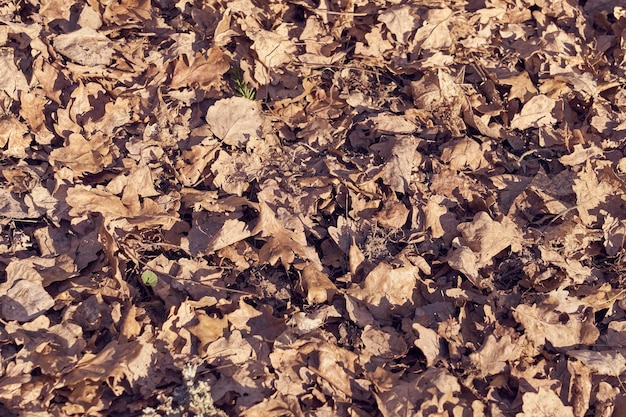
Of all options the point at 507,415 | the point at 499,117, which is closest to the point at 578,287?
the point at 507,415

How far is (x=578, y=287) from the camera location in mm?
2891

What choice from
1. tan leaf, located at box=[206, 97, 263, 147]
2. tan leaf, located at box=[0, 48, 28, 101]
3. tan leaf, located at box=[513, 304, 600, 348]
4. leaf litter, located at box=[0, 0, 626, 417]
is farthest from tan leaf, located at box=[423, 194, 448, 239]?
tan leaf, located at box=[0, 48, 28, 101]

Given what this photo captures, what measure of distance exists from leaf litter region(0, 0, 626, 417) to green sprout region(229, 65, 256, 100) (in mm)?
20

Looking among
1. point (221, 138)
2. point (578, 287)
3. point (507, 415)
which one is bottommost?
point (507, 415)

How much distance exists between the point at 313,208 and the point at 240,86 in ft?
2.87

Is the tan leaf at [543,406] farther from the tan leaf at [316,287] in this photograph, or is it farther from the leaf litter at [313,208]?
the tan leaf at [316,287]

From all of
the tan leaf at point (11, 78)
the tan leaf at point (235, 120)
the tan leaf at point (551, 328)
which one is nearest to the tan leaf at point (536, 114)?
the tan leaf at point (551, 328)

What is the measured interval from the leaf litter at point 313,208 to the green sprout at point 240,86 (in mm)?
20

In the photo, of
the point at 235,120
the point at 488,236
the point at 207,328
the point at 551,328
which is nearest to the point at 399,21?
the point at 235,120

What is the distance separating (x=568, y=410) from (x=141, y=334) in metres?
1.80

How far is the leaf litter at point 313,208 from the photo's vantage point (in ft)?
8.45

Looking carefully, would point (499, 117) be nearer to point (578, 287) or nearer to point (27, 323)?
point (578, 287)

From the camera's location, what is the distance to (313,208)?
3.10 m

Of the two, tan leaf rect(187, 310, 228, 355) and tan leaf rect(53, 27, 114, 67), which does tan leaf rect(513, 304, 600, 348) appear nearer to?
tan leaf rect(187, 310, 228, 355)
